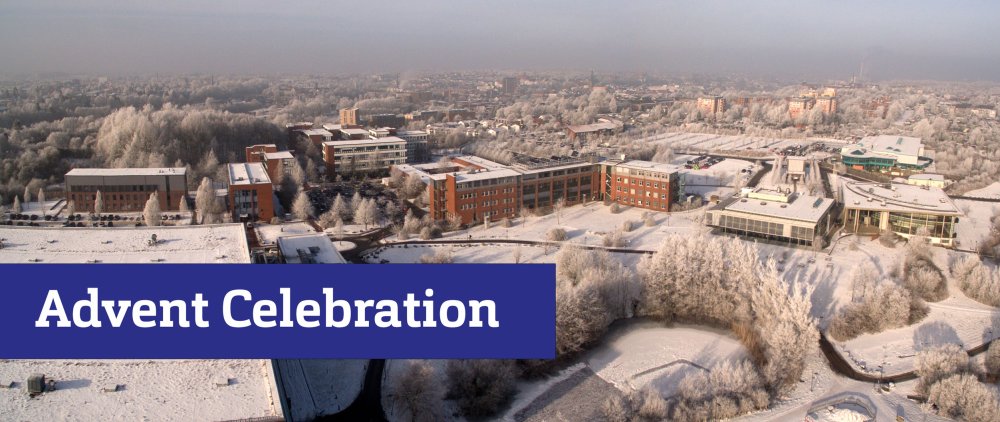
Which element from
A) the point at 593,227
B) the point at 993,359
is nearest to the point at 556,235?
the point at 593,227

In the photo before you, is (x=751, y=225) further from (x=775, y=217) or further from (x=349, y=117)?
(x=349, y=117)

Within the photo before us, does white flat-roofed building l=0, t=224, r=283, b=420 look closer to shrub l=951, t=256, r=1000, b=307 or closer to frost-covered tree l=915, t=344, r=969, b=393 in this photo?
frost-covered tree l=915, t=344, r=969, b=393

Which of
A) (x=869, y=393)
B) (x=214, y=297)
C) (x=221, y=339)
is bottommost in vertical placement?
(x=869, y=393)

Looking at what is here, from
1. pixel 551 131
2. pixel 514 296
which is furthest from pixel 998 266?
pixel 551 131

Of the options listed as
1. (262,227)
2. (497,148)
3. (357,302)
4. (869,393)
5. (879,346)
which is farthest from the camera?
(497,148)

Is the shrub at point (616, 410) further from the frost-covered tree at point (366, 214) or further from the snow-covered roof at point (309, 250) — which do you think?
the frost-covered tree at point (366, 214)

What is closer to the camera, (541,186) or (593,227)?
(593,227)

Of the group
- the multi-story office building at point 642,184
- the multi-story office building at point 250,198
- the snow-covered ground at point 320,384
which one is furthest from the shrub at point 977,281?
the multi-story office building at point 250,198

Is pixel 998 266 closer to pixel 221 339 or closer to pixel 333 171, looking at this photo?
pixel 221 339
